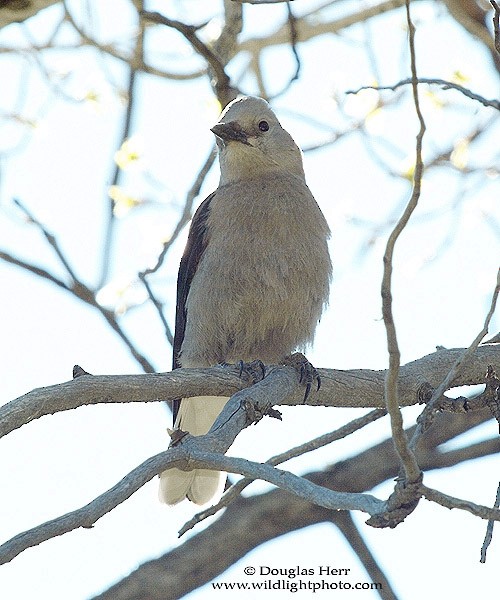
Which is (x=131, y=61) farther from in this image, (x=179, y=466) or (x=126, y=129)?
(x=179, y=466)

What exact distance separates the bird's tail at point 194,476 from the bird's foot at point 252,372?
1.21 m

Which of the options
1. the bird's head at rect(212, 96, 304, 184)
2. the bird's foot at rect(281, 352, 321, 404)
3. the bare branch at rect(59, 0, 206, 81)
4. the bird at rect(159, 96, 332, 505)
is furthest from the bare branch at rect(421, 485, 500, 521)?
the bare branch at rect(59, 0, 206, 81)

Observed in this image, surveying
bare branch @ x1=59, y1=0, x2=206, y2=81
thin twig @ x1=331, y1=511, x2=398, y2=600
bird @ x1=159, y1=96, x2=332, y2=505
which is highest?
bare branch @ x1=59, y1=0, x2=206, y2=81

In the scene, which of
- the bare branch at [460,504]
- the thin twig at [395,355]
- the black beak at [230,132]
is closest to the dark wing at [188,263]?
the black beak at [230,132]

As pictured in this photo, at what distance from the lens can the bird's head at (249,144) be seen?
6262 millimetres

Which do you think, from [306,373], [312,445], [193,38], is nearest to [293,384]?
[306,373]

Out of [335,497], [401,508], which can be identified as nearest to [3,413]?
[335,497]

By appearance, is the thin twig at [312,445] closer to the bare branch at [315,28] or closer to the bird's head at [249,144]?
the bird's head at [249,144]

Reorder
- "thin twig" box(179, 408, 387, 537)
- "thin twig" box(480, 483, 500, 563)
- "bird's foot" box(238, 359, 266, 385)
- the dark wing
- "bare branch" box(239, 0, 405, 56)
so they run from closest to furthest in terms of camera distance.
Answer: "thin twig" box(480, 483, 500, 563) → "thin twig" box(179, 408, 387, 537) → "bird's foot" box(238, 359, 266, 385) → the dark wing → "bare branch" box(239, 0, 405, 56)

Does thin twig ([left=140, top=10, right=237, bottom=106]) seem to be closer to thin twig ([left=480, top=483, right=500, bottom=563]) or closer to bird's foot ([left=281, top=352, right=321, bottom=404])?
bird's foot ([left=281, top=352, right=321, bottom=404])

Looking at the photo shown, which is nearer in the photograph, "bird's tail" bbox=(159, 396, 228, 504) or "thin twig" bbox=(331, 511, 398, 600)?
"thin twig" bbox=(331, 511, 398, 600)

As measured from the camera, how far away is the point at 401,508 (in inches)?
118

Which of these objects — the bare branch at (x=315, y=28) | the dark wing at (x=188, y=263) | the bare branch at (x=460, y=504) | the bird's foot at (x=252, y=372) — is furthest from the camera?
the bare branch at (x=315, y=28)

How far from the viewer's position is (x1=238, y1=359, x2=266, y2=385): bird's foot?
16.1 feet
